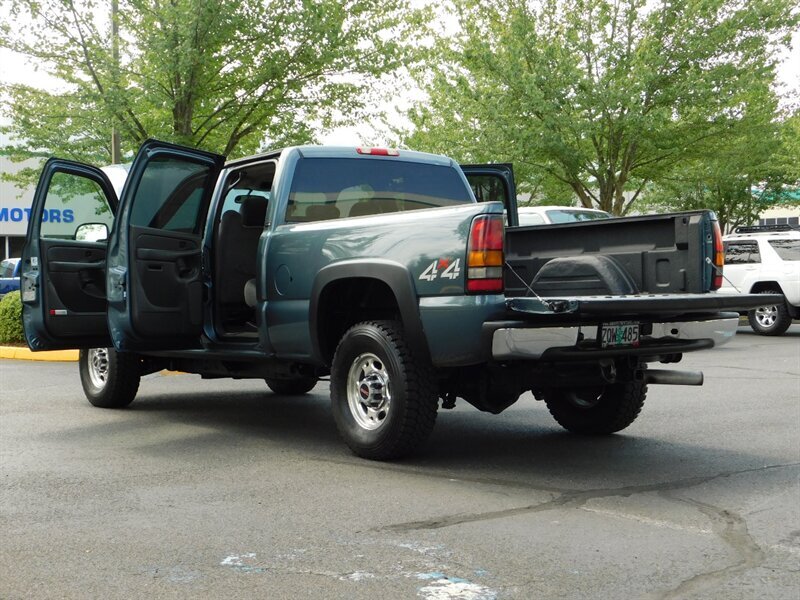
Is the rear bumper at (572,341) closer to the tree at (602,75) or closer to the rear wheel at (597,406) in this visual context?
the rear wheel at (597,406)

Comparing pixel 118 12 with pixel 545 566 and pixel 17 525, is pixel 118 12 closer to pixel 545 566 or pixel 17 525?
pixel 17 525

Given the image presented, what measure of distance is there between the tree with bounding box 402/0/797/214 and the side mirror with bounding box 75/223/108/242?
13976mm

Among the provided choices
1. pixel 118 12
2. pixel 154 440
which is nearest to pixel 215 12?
pixel 118 12

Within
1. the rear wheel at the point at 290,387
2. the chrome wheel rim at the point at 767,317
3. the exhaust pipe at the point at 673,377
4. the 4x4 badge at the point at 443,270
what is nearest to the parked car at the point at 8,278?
the chrome wheel rim at the point at 767,317

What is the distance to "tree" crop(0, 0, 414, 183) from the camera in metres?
16.8

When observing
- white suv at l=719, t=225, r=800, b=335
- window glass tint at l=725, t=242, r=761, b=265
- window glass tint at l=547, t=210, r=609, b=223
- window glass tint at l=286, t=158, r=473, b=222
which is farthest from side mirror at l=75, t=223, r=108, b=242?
window glass tint at l=725, t=242, r=761, b=265

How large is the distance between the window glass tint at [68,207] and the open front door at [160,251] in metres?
0.85

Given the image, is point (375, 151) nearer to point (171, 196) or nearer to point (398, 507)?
point (171, 196)

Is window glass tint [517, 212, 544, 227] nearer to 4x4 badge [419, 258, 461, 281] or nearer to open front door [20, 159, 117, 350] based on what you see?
open front door [20, 159, 117, 350]

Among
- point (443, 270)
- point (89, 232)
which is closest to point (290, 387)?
point (89, 232)

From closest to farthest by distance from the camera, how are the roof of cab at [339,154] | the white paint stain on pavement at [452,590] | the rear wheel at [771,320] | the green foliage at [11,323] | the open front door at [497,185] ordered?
the white paint stain on pavement at [452,590] → the roof of cab at [339,154] → the open front door at [497,185] → the green foliage at [11,323] → the rear wheel at [771,320]

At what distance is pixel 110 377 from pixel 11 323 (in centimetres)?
690

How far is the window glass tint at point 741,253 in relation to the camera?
18.8 meters

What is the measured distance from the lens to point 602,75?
899 inches
